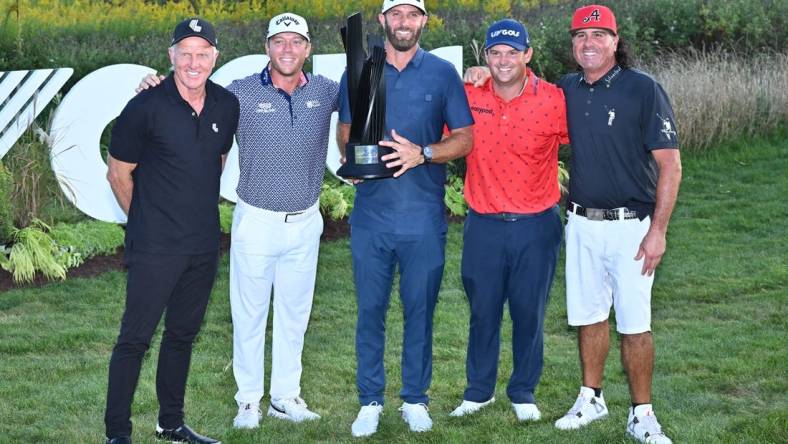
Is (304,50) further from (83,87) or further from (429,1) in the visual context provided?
(429,1)

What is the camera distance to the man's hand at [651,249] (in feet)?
20.4

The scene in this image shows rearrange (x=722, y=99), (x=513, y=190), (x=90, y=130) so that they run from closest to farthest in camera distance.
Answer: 1. (x=513, y=190)
2. (x=90, y=130)
3. (x=722, y=99)

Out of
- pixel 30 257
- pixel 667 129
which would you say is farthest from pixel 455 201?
pixel 667 129

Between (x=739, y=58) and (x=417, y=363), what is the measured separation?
12100 millimetres

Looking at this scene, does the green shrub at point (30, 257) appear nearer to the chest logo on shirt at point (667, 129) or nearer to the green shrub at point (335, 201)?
the green shrub at point (335, 201)

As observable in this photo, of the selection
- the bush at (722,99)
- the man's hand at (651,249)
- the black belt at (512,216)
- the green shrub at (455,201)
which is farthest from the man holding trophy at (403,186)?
the bush at (722,99)

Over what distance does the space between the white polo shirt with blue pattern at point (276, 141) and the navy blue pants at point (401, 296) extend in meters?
0.44

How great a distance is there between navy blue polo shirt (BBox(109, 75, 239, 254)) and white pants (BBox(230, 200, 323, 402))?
53 centimetres

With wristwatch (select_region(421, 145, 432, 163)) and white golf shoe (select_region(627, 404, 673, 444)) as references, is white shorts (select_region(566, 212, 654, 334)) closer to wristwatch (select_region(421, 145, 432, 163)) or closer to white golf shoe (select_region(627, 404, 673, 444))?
white golf shoe (select_region(627, 404, 673, 444))

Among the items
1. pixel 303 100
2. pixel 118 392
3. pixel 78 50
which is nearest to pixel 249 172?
pixel 303 100

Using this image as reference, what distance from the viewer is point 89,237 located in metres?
10.8

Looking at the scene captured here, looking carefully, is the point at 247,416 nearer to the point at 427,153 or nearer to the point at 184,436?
the point at 184,436

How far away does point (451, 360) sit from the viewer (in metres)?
8.36

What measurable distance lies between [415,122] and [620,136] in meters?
1.08
